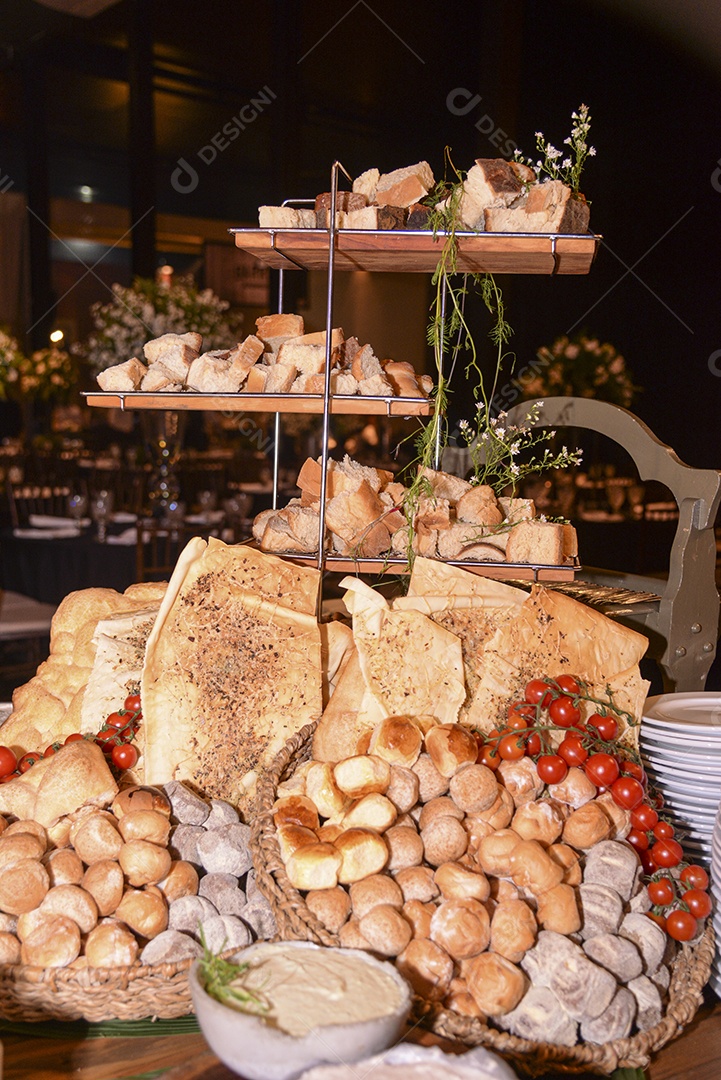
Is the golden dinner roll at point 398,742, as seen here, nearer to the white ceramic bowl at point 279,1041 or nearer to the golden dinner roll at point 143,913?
the golden dinner roll at point 143,913

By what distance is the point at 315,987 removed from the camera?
42.9 inches

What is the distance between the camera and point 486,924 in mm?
1372

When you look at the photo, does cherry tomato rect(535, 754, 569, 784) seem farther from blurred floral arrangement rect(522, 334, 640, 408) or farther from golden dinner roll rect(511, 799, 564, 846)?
blurred floral arrangement rect(522, 334, 640, 408)

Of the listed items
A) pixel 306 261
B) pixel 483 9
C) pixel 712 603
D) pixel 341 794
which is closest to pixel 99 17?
pixel 483 9

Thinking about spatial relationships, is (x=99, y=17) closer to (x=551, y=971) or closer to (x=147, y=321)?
(x=147, y=321)

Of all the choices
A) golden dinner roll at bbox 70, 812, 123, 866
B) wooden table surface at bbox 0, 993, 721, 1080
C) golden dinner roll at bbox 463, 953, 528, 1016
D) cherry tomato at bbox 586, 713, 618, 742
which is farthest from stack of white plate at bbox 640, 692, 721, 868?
golden dinner roll at bbox 70, 812, 123, 866

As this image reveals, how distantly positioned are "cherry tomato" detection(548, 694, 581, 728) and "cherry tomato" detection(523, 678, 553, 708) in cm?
3

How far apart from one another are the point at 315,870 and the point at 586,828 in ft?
1.48

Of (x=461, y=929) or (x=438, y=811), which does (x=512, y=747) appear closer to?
(x=438, y=811)

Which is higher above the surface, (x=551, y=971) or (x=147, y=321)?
(x=147, y=321)

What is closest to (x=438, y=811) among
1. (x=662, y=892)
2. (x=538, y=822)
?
(x=538, y=822)

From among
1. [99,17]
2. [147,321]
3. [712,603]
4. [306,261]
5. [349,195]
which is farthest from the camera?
[99,17]

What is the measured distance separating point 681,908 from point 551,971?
31cm

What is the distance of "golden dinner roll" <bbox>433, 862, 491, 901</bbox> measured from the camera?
1412mm
